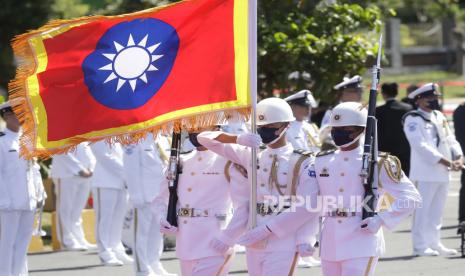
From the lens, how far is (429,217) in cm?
1528

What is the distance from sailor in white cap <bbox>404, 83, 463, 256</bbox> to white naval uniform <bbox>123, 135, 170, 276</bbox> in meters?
3.16

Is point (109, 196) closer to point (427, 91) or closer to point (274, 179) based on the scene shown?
point (427, 91)

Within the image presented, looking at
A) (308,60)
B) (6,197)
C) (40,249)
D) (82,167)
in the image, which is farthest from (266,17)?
(6,197)

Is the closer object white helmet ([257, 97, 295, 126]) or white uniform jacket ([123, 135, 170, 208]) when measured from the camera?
white helmet ([257, 97, 295, 126])

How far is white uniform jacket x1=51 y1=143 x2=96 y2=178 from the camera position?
17.0m

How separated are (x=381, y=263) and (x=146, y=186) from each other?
284 centimetres

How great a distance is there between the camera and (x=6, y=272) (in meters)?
13.0

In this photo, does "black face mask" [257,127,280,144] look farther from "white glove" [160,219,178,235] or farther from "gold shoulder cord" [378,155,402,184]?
"white glove" [160,219,178,235]

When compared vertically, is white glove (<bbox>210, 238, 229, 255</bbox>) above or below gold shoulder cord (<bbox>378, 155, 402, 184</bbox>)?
below

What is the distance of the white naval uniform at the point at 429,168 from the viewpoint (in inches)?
593

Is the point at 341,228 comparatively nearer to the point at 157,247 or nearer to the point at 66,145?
the point at 66,145

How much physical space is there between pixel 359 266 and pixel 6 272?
16.7 feet

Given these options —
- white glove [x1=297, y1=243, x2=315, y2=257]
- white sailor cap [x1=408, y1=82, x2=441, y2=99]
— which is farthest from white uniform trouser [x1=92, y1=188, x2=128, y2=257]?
white glove [x1=297, y1=243, x2=315, y2=257]

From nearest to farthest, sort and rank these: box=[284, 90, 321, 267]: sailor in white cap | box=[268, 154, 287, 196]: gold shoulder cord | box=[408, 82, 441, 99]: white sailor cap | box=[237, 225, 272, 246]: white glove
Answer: box=[237, 225, 272, 246]: white glove → box=[268, 154, 287, 196]: gold shoulder cord → box=[284, 90, 321, 267]: sailor in white cap → box=[408, 82, 441, 99]: white sailor cap
